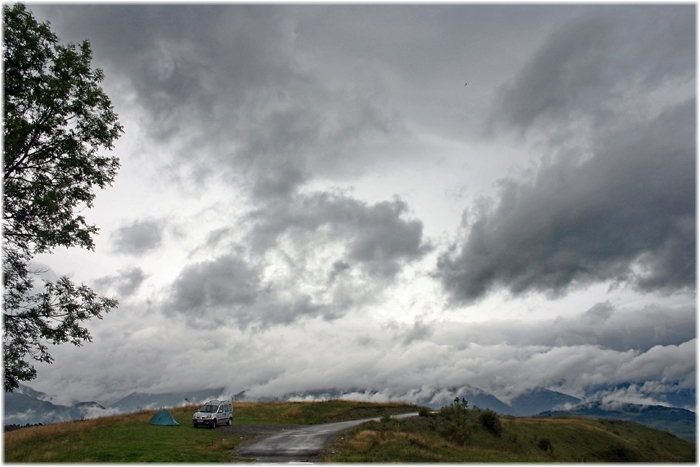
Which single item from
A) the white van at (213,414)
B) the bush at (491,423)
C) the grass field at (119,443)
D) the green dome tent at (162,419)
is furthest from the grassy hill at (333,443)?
the white van at (213,414)

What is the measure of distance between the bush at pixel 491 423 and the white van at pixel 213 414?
1438 inches

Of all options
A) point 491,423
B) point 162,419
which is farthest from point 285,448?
point 491,423

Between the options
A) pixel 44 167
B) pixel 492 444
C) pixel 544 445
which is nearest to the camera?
pixel 44 167

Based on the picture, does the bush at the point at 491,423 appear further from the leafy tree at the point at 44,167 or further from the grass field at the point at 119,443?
the leafy tree at the point at 44,167

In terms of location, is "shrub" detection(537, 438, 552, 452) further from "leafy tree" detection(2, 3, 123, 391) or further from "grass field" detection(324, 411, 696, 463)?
"leafy tree" detection(2, 3, 123, 391)

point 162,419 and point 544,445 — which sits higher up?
point 162,419

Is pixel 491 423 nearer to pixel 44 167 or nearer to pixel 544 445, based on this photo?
pixel 544 445

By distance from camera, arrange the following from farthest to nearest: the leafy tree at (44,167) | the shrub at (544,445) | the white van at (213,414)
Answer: the shrub at (544,445), the white van at (213,414), the leafy tree at (44,167)

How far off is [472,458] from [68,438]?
2818cm

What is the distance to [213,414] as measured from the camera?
4100 cm

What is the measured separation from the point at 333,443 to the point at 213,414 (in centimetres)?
1626

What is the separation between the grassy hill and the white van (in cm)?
140

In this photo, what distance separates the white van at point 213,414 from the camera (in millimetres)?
40406

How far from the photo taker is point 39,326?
21047mm
